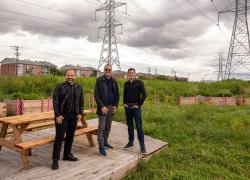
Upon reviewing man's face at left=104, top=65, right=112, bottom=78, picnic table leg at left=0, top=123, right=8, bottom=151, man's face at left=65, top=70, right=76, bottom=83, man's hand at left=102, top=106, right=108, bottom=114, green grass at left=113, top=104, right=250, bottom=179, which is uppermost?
man's face at left=104, top=65, right=112, bottom=78

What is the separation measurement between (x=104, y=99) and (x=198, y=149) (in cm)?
296

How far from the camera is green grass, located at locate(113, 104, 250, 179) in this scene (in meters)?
5.73

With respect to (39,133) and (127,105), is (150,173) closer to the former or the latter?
(127,105)

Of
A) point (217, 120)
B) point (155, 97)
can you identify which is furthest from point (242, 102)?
point (217, 120)

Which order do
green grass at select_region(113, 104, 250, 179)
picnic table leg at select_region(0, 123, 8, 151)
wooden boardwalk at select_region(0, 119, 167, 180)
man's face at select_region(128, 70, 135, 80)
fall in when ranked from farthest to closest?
man's face at select_region(128, 70, 135, 80) < green grass at select_region(113, 104, 250, 179) < picnic table leg at select_region(0, 123, 8, 151) < wooden boardwalk at select_region(0, 119, 167, 180)

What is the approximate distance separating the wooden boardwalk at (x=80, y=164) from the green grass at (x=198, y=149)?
31 cm

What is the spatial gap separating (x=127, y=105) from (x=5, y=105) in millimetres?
5744

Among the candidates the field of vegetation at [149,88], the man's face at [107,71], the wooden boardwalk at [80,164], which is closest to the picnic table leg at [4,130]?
the wooden boardwalk at [80,164]

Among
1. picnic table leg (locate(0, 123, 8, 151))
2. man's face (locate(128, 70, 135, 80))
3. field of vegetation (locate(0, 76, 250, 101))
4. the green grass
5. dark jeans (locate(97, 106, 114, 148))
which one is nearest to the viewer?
picnic table leg (locate(0, 123, 8, 151))

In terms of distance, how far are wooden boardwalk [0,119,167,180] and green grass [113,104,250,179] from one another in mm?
312

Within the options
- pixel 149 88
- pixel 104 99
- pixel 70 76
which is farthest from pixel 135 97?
pixel 149 88

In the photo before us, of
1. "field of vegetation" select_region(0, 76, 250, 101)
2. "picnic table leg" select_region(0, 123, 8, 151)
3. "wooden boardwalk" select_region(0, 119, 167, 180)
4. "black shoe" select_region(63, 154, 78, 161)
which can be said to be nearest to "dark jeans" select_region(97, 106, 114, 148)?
"wooden boardwalk" select_region(0, 119, 167, 180)

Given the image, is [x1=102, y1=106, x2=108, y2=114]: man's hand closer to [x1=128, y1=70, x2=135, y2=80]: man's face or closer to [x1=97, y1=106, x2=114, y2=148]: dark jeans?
[x1=97, y1=106, x2=114, y2=148]: dark jeans

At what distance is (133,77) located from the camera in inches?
246
